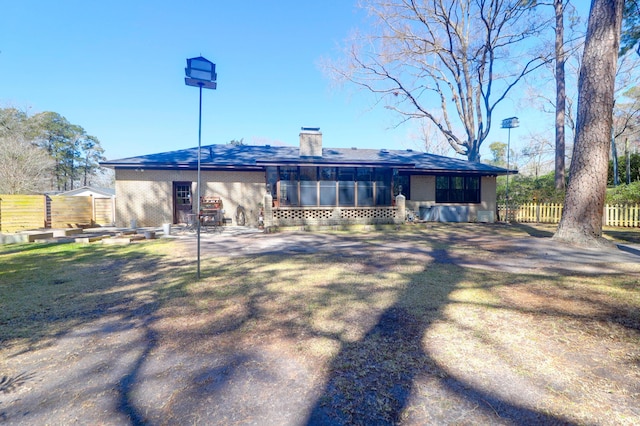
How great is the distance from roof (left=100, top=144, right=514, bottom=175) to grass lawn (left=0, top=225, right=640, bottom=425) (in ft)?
30.7

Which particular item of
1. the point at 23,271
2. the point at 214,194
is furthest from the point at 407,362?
the point at 214,194

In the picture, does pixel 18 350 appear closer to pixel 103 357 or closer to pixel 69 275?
pixel 103 357

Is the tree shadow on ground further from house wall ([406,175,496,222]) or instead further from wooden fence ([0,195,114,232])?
wooden fence ([0,195,114,232])

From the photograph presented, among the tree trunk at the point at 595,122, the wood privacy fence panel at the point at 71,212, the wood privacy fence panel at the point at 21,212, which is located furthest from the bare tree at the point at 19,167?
the tree trunk at the point at 595,122

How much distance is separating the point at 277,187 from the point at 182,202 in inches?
199

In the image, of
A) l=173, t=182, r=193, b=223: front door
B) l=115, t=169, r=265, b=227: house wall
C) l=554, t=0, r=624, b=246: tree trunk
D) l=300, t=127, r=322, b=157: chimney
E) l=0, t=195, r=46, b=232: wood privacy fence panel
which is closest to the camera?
l=554, t=0, r=624, b=246: tree trunk

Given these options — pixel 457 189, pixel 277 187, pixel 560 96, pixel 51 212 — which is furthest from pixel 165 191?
pixel 560 96

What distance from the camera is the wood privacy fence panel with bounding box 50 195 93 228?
13.9 metres

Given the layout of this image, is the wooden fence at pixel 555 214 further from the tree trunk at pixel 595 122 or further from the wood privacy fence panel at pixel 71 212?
the wood privacy fence panel at pixel 71 212

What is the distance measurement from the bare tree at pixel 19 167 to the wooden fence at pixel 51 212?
62.8 feet

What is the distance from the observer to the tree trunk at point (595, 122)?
7855 mm

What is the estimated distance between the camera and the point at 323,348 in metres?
2.78

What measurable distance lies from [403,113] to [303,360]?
24.3 m

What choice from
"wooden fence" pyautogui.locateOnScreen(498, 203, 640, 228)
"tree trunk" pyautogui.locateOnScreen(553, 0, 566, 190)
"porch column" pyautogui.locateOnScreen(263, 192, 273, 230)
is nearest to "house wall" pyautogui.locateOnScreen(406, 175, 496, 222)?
"wooden fence" pyautogui.locateOnScreen(498, 203, 640, 228)
